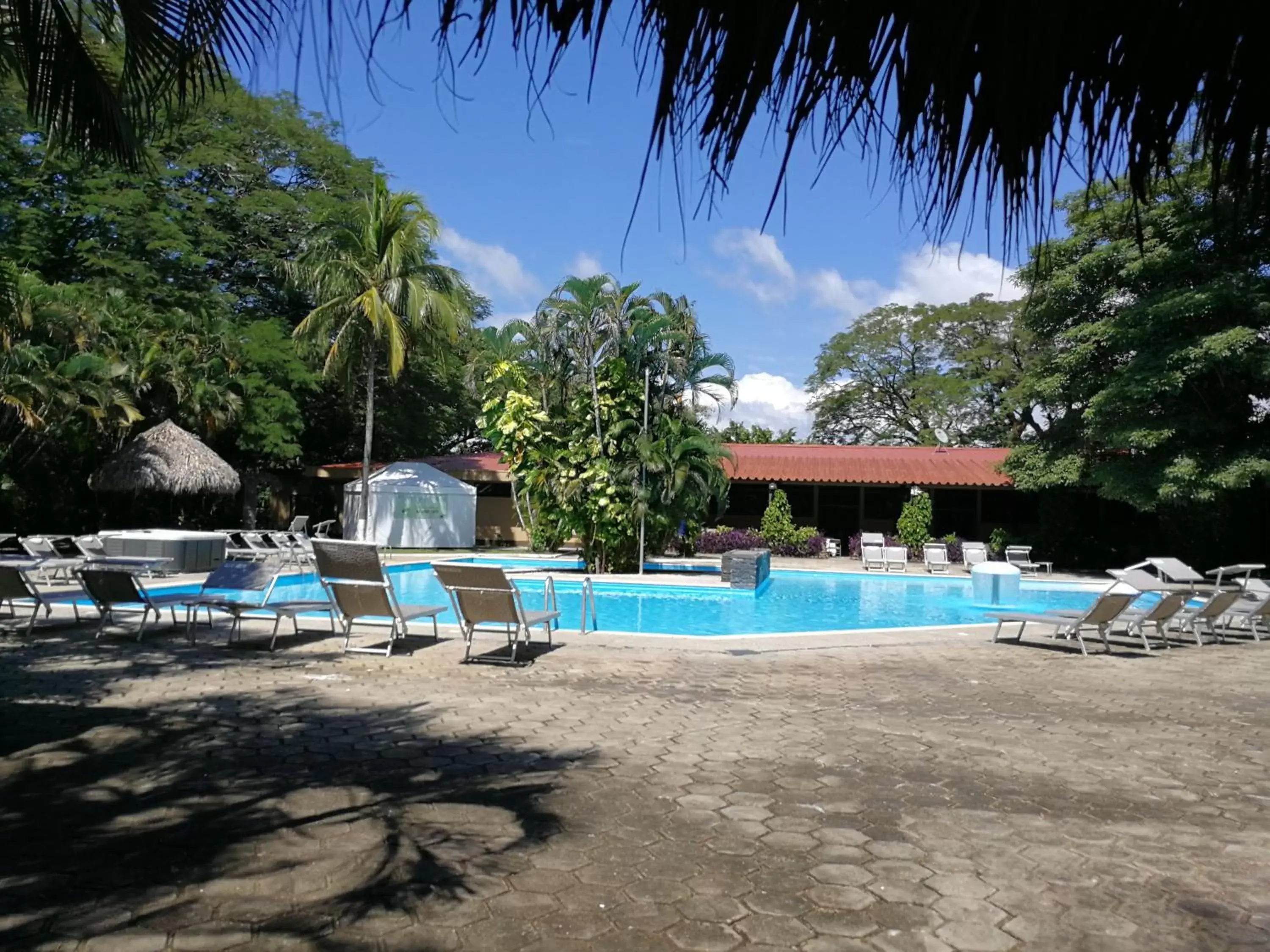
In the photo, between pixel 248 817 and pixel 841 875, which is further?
pixel 248 817

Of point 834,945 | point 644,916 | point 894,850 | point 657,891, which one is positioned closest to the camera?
point 834,945

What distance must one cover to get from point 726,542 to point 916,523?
554cm

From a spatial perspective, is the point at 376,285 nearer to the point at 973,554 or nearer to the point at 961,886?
the point at 973,554

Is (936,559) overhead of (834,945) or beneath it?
overhead

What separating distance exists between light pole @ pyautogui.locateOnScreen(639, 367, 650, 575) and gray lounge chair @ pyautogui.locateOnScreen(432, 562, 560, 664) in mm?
10782

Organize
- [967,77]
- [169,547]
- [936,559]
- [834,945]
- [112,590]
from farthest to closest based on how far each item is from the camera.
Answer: [936,559] < [169,547] < [112,590] < [834,945] < [967,77]

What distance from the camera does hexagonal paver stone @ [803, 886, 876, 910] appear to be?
3.26 meters

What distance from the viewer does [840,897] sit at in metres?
3.33

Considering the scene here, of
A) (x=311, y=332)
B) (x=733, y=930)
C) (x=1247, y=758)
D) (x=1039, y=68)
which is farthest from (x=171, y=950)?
(x=311, y=332)

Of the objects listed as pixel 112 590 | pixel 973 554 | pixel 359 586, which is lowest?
pixel 112 590

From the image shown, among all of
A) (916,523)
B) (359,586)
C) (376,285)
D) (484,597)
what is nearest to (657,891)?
(484,597)

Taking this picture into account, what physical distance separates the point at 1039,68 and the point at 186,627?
10.1m

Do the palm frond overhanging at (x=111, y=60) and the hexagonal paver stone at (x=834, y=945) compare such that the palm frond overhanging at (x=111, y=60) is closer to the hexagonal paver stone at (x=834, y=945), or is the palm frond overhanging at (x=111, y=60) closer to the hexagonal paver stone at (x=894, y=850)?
the hexagonal paver stone at (x=834, y=945)

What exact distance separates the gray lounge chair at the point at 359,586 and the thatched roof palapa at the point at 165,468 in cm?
1564
